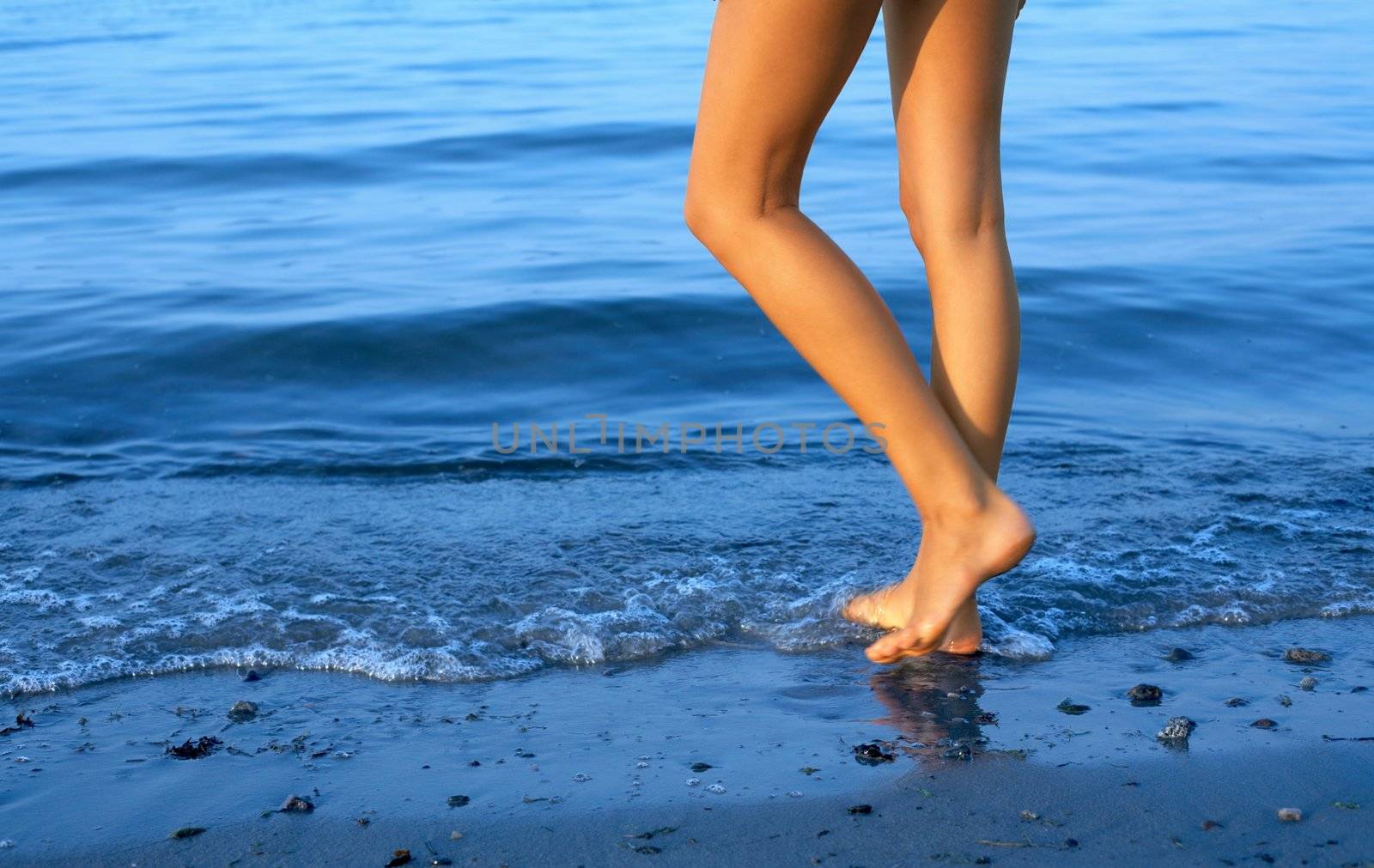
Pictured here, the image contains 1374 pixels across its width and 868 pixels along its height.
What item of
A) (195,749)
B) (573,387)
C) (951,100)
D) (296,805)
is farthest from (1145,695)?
(573,387)

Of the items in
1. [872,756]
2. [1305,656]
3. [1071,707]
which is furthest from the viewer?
[1305,656]

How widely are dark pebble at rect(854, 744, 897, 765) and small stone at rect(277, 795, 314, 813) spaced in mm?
554

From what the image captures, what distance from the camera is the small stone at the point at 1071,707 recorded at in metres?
1.67

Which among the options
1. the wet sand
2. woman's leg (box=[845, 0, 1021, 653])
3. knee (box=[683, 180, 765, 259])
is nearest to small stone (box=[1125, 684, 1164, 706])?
the wet sand

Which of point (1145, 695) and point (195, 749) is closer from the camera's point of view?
point (195, 749)

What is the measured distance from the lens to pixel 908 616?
6.10 feet

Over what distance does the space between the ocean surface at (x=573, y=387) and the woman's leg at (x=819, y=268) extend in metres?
0.26

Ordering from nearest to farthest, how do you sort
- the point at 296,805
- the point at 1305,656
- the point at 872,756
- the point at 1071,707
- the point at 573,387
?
the point at 296,805 → the point at 872,756 → the point at 1071,707 → the point at 1305,656 → the point at 573,387

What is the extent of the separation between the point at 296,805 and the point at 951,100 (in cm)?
106

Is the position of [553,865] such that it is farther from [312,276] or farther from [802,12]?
[312,276]

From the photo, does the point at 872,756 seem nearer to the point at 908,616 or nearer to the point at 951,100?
the point at 908,616

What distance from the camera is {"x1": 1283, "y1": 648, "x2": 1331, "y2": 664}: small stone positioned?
182cm

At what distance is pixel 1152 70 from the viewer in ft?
30.0

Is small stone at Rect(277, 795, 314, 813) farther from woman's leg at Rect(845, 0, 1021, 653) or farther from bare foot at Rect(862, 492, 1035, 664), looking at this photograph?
woman's leg at Rect(845, 0, 1021, 653)
